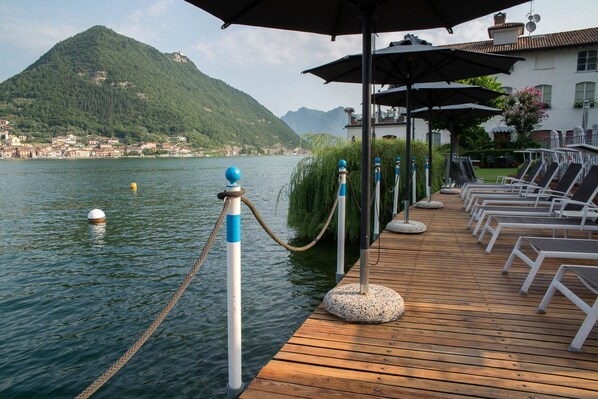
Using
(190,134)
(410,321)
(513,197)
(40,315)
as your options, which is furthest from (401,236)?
(190,134)

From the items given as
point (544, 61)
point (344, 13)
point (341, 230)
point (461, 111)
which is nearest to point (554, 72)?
point (544, 61)

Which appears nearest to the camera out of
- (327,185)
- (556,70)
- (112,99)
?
(327,185)

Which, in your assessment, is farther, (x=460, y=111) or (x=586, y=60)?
(x=586, y=60)

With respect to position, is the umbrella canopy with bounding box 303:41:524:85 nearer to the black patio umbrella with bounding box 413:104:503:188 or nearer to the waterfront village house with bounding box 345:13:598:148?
the black patio umbrella with bounding box 413:104:503:188

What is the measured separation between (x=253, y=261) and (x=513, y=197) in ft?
20.4

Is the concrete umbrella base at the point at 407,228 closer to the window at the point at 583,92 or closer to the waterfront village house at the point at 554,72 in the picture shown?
the waterfront village house at the point at 554,72

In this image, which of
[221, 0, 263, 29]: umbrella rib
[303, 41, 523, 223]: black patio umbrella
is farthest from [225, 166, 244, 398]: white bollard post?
[303, 41, 523, 223]: black patio umbrella

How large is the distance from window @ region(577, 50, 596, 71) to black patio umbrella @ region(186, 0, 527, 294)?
38772mm

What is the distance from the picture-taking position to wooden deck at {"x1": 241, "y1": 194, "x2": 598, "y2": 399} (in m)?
2.19

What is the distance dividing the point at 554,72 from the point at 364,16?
1568 inches

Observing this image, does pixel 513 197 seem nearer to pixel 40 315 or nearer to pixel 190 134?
pixel 40 315

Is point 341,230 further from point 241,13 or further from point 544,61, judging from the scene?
point 544,61

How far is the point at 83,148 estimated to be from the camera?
10762cm

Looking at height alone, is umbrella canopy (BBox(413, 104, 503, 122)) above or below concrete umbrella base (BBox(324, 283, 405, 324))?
above
